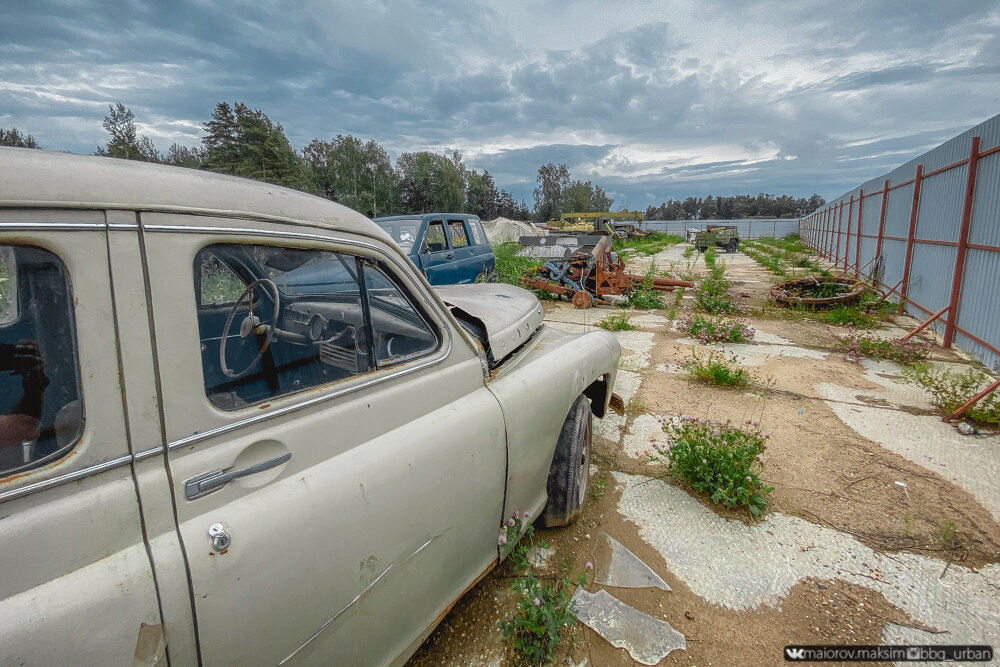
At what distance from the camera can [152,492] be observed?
986 millimetres

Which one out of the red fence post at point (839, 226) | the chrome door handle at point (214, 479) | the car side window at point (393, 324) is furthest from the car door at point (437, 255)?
the red fence post at point (839, 226)

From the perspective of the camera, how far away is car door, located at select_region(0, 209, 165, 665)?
0.84m

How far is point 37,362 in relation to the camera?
3.01ft

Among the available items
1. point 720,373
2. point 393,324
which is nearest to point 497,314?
point 393,324

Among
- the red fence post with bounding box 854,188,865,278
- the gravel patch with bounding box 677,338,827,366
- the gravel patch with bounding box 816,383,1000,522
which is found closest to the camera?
the gravel patch with bounding box 816,383,1000,522

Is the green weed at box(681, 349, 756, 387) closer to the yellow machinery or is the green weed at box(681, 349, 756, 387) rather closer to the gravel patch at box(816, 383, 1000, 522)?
the gravel patch at box(816, 383, 1000, 522)

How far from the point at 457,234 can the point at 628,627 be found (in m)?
7.45

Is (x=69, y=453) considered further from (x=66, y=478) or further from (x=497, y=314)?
(x=497, y=314)

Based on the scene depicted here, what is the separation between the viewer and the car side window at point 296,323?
1.22 metres

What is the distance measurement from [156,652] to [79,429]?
1.52ft

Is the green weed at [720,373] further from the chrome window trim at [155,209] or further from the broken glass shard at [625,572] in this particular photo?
the chrome window trim at [155,209]

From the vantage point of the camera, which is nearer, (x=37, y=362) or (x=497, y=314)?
(x=37, y=362)

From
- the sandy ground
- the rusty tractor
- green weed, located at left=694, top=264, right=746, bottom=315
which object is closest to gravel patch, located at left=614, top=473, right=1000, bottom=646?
the sandy ground

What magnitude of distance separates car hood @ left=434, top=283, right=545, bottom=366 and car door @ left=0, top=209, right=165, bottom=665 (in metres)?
1.34
